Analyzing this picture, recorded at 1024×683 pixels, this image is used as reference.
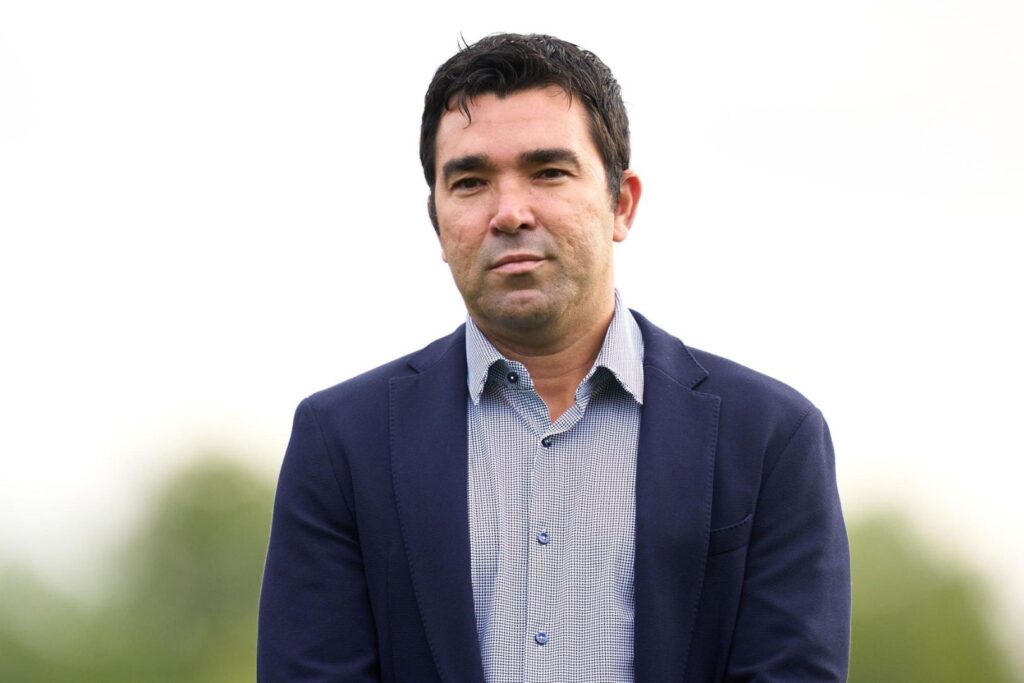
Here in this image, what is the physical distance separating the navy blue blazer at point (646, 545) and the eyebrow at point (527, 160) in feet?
1.93

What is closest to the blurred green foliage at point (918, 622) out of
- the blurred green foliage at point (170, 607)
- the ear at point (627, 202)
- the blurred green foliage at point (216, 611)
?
the blurred green foliage at point (216, 611)

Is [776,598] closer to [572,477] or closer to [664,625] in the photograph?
[664,625]

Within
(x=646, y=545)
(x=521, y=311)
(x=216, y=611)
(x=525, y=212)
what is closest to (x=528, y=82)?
(x=525, y=212)

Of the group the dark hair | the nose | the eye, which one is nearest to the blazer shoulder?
the dark hair

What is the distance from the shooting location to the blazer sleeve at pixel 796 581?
331 centimetres

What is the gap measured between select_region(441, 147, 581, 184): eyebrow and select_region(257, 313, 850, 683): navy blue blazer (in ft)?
1.93

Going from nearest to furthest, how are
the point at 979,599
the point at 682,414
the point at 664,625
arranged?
the point at 664,625 → the point at 682,414 → the point at 979,599

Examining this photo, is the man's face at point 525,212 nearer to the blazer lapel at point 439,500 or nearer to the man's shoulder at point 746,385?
the blazer lapel at point 439,500

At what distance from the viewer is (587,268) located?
136 inches

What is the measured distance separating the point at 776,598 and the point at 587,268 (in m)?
0.95

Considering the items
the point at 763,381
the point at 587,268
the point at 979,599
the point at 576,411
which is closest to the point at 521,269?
the point at 587,268

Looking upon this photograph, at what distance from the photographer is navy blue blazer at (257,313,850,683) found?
3307mm

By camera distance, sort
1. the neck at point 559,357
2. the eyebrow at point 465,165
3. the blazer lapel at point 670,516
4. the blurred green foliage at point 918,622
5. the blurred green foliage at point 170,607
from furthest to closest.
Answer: the blurred green foliage at point 918,622 → the blurred green foliage at point 170,607 → the neck at point 559,357 → the eyebrow at point 465,165 → the blazer lapel at point 670,516

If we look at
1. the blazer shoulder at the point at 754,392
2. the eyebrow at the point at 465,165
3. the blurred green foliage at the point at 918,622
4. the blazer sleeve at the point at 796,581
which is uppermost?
the eyebrow at the point at 465,165
